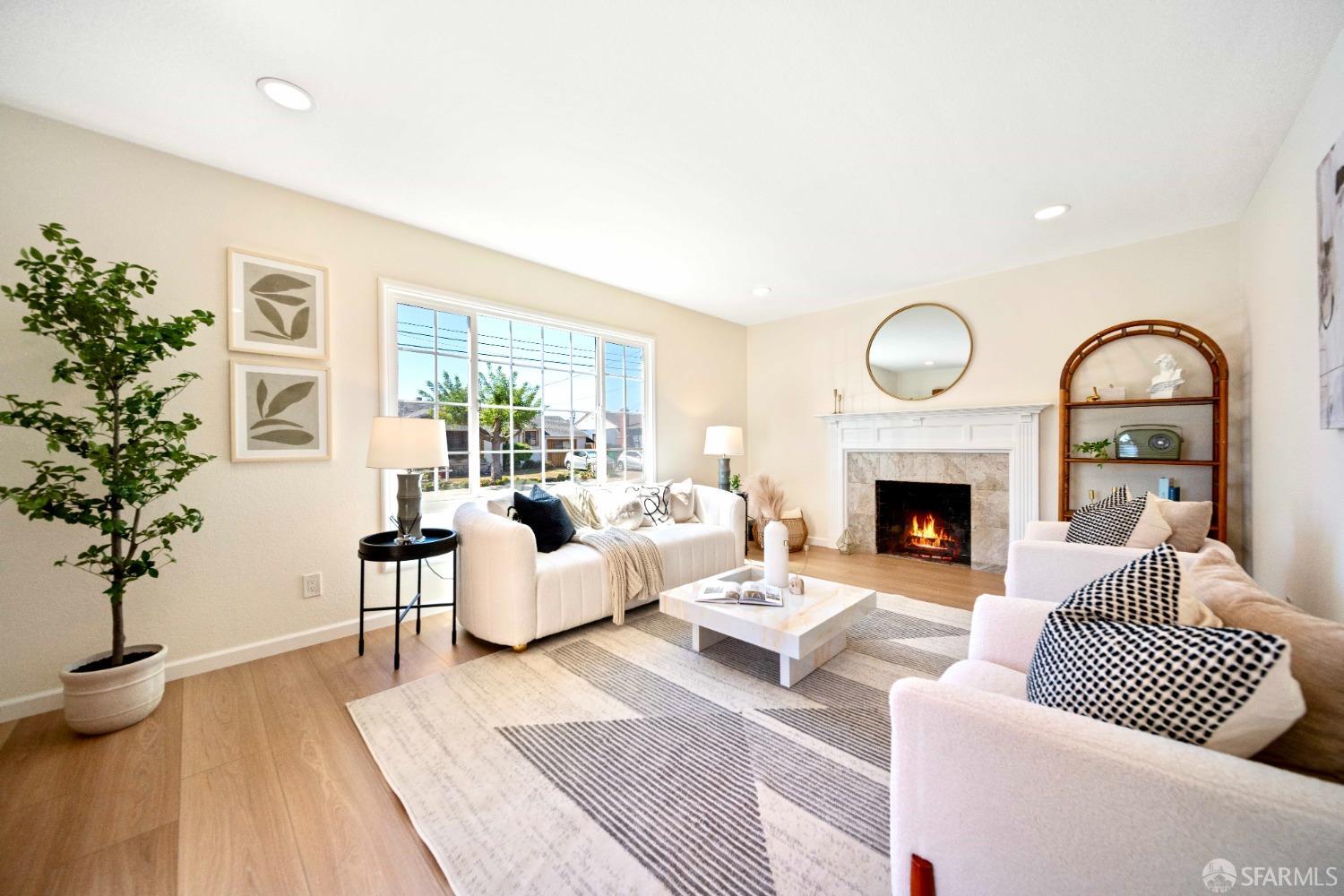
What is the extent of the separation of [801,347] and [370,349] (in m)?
3.91

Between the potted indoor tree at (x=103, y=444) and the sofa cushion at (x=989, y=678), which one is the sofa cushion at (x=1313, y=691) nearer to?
the sofa cushion at (x=989, y=678)

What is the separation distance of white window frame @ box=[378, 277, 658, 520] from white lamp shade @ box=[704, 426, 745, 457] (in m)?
1.09

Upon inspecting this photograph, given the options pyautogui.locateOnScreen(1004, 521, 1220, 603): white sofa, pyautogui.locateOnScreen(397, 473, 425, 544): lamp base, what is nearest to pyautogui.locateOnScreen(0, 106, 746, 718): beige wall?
→ pyautogui.locateOnScreen(397, 473, 425, 544): lamp base

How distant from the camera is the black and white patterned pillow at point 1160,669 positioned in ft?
2.34

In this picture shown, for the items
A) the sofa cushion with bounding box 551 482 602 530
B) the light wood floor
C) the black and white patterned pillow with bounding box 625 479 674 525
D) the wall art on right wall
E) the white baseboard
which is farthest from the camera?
the black and white patterned pillow with bounding box 625 479 674 525

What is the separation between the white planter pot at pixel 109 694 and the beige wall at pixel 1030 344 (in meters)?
4.70

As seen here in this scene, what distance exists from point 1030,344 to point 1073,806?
3.97 metres

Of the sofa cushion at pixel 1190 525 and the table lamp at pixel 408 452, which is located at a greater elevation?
the table lamp at pixel 408 452

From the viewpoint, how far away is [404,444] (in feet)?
7.88

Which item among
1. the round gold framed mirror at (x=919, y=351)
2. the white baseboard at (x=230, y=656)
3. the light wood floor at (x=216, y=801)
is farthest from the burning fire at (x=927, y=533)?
the white baseboard at (x=230, y=656)

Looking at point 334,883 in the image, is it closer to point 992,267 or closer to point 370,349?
point 370,349

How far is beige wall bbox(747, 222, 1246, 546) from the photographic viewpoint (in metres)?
3.10

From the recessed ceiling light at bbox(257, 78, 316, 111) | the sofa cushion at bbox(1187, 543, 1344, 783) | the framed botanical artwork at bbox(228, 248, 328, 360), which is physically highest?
the recessed ceiling light at bbox(257, 78, 316, 111)

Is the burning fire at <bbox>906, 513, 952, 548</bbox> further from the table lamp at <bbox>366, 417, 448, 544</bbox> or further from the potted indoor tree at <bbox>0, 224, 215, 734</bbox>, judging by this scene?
the potted indoor tree at <bbox>0, 224, 215, 734</bbox>
